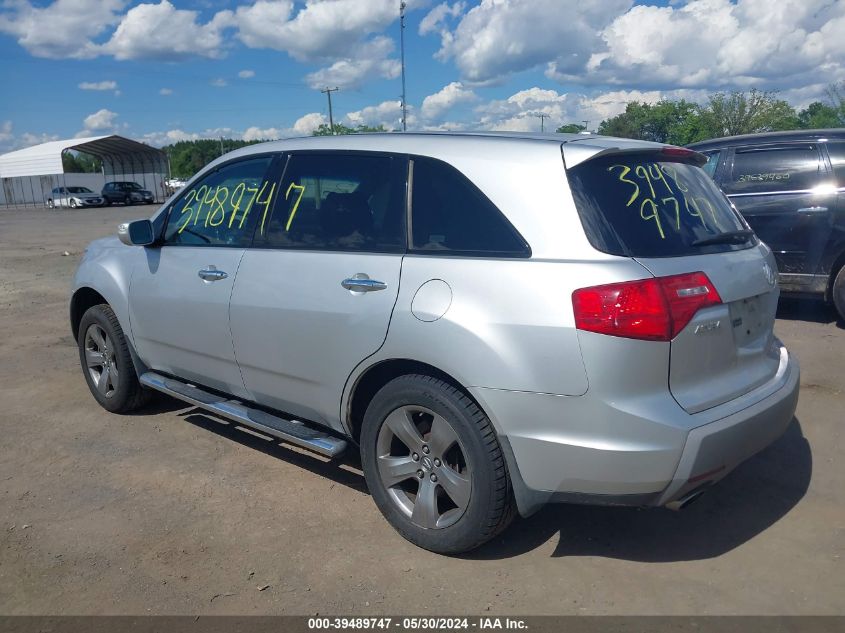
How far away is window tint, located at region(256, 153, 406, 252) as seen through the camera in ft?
11.1

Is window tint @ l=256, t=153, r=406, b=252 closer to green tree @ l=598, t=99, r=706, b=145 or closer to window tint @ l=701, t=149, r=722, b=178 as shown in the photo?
window tint @ l=701, t=149, r=722, b=178

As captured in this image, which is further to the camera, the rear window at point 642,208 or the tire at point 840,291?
the tire at point 840,291

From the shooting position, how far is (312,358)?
139 inches

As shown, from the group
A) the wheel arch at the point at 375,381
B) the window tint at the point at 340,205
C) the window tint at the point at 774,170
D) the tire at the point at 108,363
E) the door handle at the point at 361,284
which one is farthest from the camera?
the window tint at the point at 774,170

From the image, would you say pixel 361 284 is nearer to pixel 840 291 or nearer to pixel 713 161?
pixel 840 291

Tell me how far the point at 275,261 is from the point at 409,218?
83 cm

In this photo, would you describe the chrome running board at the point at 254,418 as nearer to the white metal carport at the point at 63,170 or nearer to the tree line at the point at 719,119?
the tree line at the point at 719,119

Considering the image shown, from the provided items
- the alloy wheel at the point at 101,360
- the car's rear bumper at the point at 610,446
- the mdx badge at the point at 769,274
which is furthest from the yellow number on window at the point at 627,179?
the alloy wheel at the point at 101,360

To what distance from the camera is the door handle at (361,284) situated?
3.23 metres

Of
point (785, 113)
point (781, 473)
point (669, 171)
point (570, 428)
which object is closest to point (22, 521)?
point (570, 428)

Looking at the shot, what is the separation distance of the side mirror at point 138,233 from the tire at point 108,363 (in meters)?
0.72

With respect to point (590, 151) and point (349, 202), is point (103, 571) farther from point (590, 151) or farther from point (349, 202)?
point (590, 151)

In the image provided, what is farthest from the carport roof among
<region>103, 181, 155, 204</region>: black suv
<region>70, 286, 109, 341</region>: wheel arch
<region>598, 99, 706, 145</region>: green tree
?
<region>70, 286, 109, 341</region>: wheel arch
